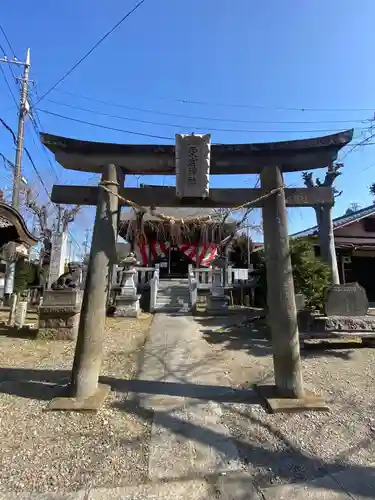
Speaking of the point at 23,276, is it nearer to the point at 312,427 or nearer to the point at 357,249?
the point at 312,427

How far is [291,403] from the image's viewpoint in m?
3.43

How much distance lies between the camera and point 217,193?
13.7 ft

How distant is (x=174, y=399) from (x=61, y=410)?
132cm

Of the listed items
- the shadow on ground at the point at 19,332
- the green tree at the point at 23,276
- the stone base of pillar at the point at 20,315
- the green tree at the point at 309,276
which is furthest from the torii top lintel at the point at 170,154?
the green tree at the point at 23,276

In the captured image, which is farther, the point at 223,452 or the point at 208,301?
the point at 208,301

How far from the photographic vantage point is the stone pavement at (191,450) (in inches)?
83.2

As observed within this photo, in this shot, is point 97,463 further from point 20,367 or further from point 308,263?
point 308,263

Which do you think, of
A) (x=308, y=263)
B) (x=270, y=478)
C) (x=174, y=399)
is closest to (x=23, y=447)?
(x=174, y=399)

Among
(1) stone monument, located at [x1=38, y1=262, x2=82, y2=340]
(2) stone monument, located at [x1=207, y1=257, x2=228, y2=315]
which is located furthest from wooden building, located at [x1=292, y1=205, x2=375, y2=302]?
(1) stone monument, located at [x1=38, y1=262, x2=82, y2=340]

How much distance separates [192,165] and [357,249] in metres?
12.8

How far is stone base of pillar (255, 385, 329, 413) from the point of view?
132 inches

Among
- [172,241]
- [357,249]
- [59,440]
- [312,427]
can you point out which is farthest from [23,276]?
[357,249]

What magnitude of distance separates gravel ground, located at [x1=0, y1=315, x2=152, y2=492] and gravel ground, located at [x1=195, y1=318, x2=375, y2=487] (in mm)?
1001

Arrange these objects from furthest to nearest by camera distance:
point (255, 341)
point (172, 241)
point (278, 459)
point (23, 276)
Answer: point (172, 241) < point (23, 276) < point (255, 341) < point (278, 459)
